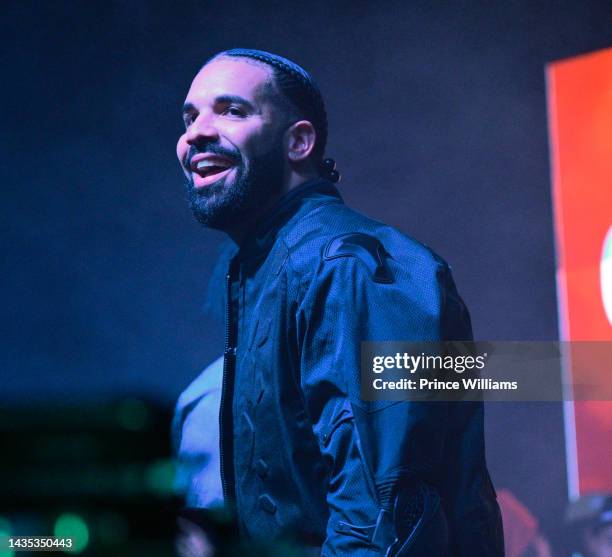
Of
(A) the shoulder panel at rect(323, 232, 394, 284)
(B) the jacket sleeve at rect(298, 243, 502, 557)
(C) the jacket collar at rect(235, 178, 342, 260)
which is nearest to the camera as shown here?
(B) the jacket sleeve at rect(298, 243, 502, 557)

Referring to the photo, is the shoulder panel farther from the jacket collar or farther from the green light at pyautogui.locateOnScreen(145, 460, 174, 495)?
the green light at pyautogui.locateOnScreen(145, 460, 174, 495)

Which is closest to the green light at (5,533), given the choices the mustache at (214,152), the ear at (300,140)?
the mustache at (214,152)

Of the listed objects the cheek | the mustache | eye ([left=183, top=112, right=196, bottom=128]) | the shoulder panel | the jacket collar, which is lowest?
the shoulder panel

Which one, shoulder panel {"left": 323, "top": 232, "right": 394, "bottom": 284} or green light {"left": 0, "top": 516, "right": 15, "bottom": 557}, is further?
green light {"left": 0, "top": 516, "right": 15, "bottom": 557}

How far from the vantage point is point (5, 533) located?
5.70ft

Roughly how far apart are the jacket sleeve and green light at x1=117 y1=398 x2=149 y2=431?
39cm

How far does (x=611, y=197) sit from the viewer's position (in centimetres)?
171

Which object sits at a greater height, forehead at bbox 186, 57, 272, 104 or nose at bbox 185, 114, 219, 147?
forehead at bbox 186, 57, 272, 104

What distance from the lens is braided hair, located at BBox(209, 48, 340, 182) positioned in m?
1.72

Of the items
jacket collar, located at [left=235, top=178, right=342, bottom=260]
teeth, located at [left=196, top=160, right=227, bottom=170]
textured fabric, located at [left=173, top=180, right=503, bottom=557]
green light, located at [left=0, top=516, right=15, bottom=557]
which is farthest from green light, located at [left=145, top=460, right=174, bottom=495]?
teeth, located at [left=196, top=160, right=227, bottom=170]

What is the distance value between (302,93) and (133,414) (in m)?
0.73

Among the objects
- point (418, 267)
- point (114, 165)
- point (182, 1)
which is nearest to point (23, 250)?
point (114, 165)

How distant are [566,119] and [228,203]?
2.34 ft

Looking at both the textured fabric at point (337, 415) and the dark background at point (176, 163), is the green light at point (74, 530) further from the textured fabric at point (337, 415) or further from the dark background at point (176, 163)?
the textured fabric at point (337, 415)
